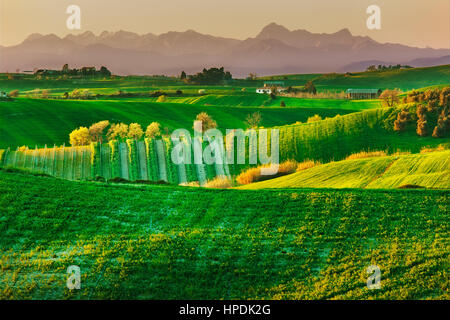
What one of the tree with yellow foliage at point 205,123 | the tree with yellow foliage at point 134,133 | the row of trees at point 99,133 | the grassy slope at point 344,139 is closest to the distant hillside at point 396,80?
the tree with yellow foliage at point 205,123

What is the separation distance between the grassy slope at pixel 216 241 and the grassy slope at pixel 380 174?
19.4ft

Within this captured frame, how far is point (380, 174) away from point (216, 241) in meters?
19.2

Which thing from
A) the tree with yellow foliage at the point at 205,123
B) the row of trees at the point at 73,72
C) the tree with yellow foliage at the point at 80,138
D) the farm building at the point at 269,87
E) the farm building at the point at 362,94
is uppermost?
the row of trees at the point at 73,72

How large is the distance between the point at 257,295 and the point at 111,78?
17090 cm

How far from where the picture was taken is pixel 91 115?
102 metres

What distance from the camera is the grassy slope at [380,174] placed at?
30.9m

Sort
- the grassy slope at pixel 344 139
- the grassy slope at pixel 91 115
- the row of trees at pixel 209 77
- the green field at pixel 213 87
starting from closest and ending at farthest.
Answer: the grassy slope at pixel 344 139 → the grassy slope at pixel 91 115 → the green field at pixel 213 87 → the row of trees at pixel 209 77

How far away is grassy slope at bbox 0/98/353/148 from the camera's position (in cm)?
8475

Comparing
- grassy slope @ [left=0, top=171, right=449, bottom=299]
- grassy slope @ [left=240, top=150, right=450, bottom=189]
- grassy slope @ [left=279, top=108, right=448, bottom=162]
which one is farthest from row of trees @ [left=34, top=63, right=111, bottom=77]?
grassy slope @ [left=0, top=171, right=449, bottom=299]

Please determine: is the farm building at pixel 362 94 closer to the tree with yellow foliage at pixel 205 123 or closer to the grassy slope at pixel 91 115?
the grassy slope at pixel 91 115

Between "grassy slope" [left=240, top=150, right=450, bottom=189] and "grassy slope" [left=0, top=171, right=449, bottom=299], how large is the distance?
233 inches
